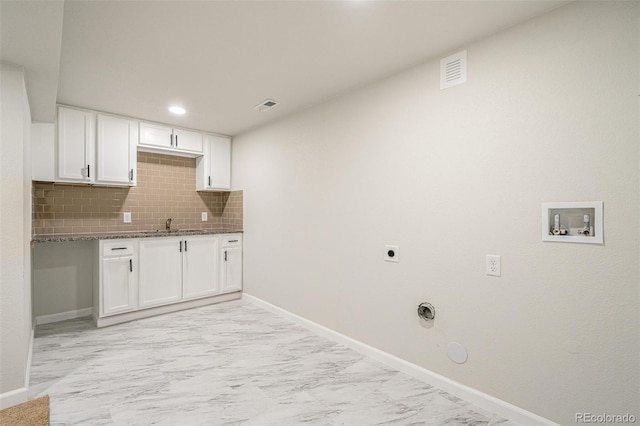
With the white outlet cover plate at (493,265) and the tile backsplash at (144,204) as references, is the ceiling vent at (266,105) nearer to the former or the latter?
the tile backsplash at (144,204)

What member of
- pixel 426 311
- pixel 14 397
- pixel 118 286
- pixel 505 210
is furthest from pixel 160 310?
pixel 505 210

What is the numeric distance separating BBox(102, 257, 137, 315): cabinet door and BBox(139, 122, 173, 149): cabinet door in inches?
57.4

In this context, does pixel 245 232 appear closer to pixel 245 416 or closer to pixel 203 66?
pixel 203 66

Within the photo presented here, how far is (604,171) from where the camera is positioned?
62.9 inches

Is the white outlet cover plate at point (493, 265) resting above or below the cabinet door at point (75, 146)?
below

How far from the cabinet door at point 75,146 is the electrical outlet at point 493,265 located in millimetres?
4030

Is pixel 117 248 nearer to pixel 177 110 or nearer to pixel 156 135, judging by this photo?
pixel 156 135

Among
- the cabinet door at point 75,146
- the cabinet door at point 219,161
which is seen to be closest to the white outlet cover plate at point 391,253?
the cabinet door at point 219,161

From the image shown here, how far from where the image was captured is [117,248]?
346 centimetres

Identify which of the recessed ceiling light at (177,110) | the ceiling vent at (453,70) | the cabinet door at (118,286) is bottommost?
the cabinet door at (118,286)

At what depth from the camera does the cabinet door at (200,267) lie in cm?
400

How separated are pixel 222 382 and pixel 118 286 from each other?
76.7 inches

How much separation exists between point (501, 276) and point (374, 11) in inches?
70.0

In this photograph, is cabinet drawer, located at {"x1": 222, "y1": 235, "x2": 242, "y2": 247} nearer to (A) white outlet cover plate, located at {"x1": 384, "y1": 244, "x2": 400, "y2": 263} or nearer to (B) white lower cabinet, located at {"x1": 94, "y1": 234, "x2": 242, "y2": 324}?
(B) white lower cabinet, located at {"x1": 94, "y1": 234, "x2": 242, "y2": 324}
